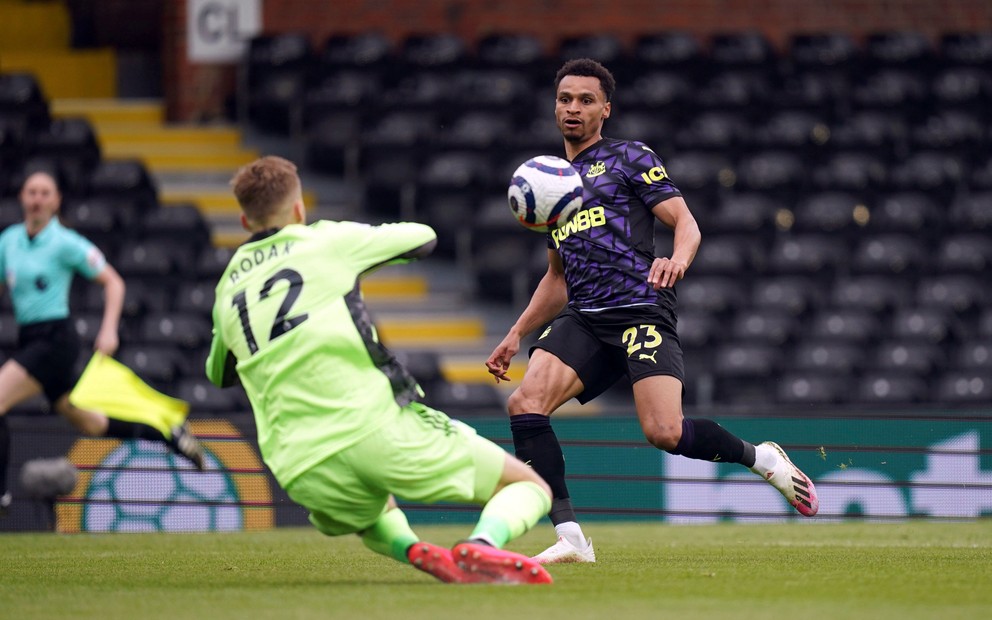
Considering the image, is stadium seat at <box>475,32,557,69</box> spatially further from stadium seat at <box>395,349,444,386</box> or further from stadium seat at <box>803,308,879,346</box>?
stadium seat at <box>395,349,444,386</box>

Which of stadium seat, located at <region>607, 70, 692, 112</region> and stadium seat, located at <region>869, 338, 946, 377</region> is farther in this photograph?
stadium seat, located at <region>607, 70, 692, 112</region>

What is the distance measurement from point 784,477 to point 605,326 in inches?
42.5

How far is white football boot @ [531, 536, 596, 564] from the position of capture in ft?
21.9

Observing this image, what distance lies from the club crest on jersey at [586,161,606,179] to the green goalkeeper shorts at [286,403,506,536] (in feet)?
6.07

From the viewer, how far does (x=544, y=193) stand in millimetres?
6297

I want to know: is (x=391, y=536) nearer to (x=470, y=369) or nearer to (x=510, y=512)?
(x=510, y=512)

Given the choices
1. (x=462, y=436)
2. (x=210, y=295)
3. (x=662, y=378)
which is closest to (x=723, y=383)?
(x=210, y=295)

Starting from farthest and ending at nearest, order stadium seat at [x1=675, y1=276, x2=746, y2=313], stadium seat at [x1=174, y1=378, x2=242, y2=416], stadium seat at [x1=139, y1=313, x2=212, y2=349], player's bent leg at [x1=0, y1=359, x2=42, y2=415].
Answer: stadium seat at [x1=675, y1=276, x2=746, y2=313], stadium seat at [x1=139, y1=313, x2=212, y2=349], stadium seat at [x1=174, y1=378, x2=242, y2=416], player's bent leg at [x1=0, y1=359, x2=42, y2=415]

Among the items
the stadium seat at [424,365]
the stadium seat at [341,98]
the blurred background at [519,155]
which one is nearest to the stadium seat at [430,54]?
the blurred background at [519,155]

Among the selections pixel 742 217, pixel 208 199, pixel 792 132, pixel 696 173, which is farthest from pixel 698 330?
pixel 208 199

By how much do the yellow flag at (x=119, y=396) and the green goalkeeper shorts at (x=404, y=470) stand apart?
2.30 m

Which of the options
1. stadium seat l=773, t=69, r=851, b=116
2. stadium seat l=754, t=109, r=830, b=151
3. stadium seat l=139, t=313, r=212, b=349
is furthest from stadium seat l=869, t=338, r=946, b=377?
stadium seat l=139, t=313, r=212, b=349

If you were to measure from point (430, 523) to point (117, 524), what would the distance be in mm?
2118

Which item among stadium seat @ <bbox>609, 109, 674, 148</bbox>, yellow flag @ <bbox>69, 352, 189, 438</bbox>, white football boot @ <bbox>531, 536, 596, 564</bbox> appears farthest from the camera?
stadium seat @ <bbox>609, 109, 674, 148</bbox>
